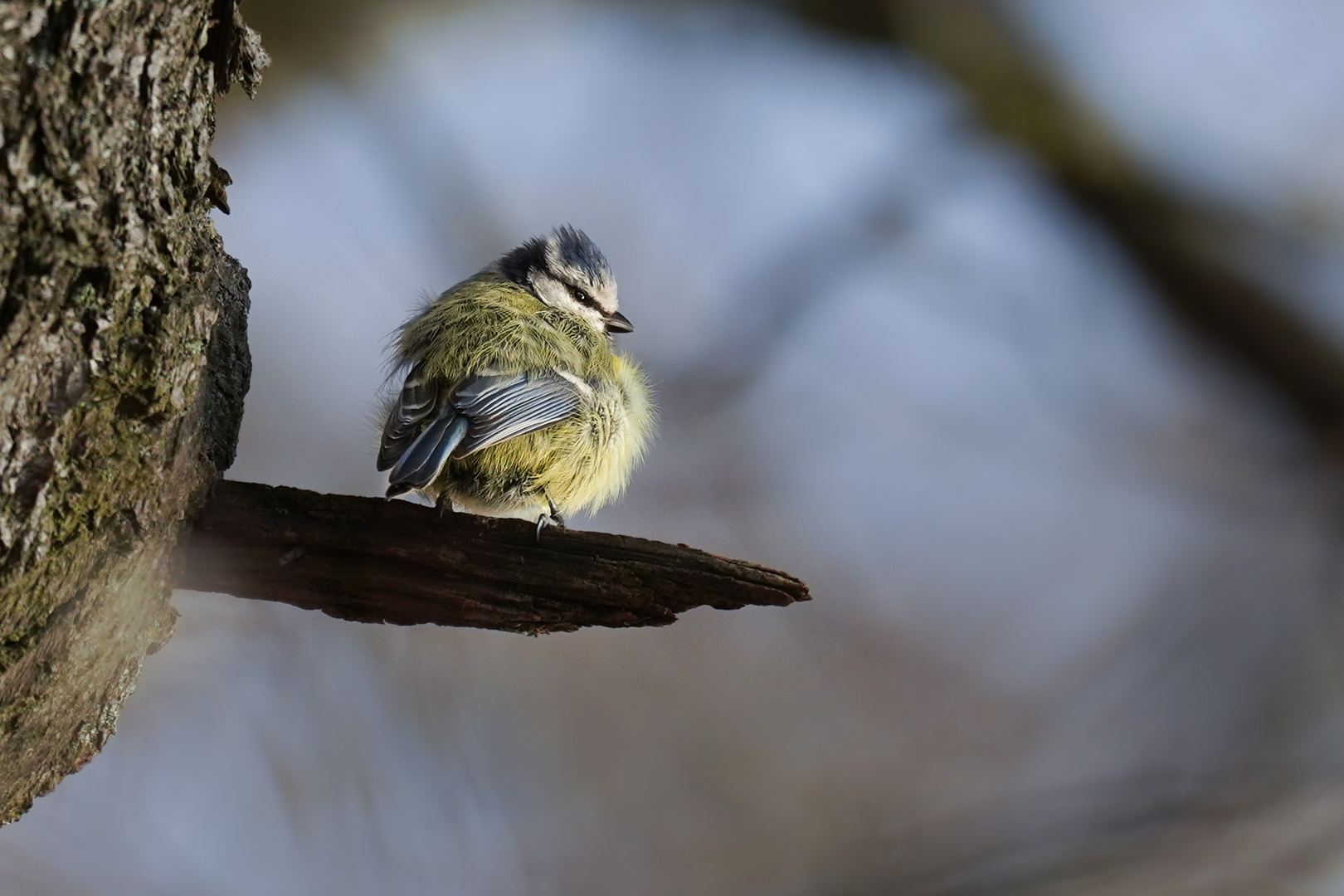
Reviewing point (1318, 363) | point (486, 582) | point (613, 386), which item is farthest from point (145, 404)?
point (1318, 363)

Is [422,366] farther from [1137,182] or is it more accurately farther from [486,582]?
[1137,182]

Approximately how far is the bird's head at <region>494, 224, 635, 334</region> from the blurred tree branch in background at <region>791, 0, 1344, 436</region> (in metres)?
1.05

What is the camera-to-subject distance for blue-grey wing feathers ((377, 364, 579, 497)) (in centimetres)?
191

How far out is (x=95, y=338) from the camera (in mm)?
1142

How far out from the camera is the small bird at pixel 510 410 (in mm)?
2053

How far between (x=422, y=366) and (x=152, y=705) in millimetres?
1681

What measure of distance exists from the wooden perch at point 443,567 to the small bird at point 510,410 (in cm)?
22

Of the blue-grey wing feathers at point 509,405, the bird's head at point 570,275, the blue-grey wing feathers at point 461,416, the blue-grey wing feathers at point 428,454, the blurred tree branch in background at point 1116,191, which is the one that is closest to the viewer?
the blue-grey wing feathers at point 428,454

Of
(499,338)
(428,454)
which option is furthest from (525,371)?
(428,454)

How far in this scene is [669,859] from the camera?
3082 millimetres

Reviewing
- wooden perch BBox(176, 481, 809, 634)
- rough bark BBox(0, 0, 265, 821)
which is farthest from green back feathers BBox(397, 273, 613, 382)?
rough bark BBox(0, 0, 265, 821)

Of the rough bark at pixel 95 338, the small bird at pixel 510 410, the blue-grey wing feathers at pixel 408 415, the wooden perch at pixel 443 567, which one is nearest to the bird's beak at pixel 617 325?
the small bird at pixel 510 410

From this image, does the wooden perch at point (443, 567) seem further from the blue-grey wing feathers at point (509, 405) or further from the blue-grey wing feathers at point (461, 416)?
the blue-grey wing feathers at point (509, 405)

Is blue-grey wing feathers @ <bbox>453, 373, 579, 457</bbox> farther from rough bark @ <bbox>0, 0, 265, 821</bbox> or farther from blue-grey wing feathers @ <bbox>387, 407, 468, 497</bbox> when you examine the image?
rough bark @ <bbox>0, 0, 265, 821</bbox>
